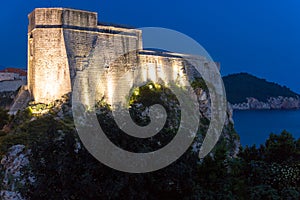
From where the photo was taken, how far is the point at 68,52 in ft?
80.2

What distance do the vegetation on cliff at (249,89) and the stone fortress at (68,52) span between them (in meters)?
107

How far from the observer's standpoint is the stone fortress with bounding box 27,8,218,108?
24281mm

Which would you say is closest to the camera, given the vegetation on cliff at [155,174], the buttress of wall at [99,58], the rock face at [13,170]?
the vegetation on cliff at [155,174]

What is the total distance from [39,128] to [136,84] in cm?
1048

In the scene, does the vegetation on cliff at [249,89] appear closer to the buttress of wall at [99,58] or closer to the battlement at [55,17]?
the buttress of wall at [99,58]

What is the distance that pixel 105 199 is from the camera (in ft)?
33.4

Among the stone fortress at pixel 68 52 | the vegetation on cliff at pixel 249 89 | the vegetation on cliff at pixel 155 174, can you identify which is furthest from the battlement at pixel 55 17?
the vegetation on cliff at pixel 249 89

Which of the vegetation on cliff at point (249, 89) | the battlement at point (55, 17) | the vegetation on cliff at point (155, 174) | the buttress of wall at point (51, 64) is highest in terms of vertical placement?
the vegetation on cliff at point (249, 89)

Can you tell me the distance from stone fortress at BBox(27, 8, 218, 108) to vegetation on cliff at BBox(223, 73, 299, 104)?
107111mm

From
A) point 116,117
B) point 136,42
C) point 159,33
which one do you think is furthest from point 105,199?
point 159,33

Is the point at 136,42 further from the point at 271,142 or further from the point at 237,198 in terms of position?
the point at 237,198

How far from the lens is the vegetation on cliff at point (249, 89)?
13325cm

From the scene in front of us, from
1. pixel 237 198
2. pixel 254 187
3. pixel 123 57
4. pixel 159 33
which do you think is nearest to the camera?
pixel 237 198

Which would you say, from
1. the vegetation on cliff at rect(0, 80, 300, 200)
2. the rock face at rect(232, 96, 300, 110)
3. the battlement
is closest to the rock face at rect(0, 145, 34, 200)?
the vegetation on cliff at rect(0, 80, 300, 200)
